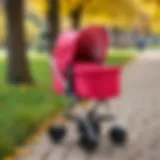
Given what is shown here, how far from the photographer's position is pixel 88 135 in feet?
24.3

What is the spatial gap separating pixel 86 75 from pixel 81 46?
2.21 feet

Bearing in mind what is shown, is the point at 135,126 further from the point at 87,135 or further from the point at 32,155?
the point at 32,155

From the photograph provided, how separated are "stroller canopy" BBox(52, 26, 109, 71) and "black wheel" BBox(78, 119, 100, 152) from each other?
793 millimetres

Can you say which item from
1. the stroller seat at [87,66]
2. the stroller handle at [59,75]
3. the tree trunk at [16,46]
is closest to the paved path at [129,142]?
the stroller seat at [87,66]

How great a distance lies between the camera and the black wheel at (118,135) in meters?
7.72

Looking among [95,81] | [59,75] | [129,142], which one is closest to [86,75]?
[95,81]

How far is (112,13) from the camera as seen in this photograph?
3562 cm

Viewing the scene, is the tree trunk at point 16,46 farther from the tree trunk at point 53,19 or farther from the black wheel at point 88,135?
the tree trunk at point 53,19

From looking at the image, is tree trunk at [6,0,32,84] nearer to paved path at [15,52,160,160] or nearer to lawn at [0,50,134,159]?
lawn at [0,50,134,159]

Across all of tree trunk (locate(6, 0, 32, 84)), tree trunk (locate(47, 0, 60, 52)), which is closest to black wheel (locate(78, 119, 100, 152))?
tree trunk (locate(6, 0, 32, 84))

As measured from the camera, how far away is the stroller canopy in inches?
295

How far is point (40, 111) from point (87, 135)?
2848mm

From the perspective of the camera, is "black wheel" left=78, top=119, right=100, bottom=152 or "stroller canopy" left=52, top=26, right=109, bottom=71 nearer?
"black wheel" left=78, top=119, right=100, bottom=152

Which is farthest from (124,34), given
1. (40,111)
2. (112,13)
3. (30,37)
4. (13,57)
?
(40,111)
